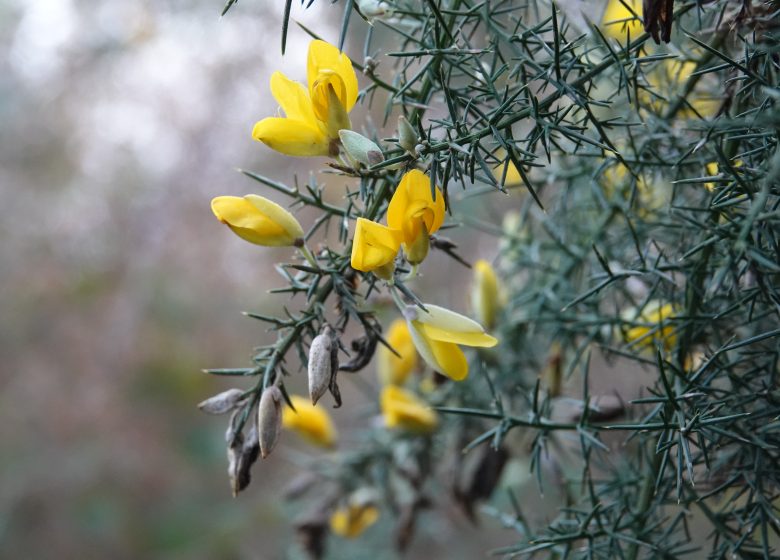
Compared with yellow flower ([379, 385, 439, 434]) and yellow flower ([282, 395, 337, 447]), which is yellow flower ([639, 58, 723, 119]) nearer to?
yellow flower ([379, 385, 439, 434])

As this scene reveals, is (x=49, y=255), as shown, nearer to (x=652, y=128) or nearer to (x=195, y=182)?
(x=195, y=182)

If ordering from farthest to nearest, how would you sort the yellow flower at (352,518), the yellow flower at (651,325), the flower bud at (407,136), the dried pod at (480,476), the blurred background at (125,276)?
1. the blurred background at (125,276)
2. the yellow flower at (352,518)
3. the dried pod at (480,476)
4. the yellow flower at (651,325)
5. the flower bud at (407,136)

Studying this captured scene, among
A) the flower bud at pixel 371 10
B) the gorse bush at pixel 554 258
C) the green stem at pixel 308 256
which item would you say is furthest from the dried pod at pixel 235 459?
the flower bud at pixel 371 10

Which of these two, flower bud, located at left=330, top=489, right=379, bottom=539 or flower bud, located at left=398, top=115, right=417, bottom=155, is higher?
flower bud, located at left=398, top=115, right=417, bottom=155

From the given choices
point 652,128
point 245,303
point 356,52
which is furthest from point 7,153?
point 652,128

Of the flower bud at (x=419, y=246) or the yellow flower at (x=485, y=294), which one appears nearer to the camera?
the flower bud at (x=419, y=246)

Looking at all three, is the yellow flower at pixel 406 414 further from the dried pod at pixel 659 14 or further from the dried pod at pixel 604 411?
the dried pod at pixel 659 14

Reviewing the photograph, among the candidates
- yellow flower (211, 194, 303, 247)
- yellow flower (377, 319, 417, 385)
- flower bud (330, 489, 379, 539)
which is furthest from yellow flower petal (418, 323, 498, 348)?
flower bud (330, 489, 379, 539)
